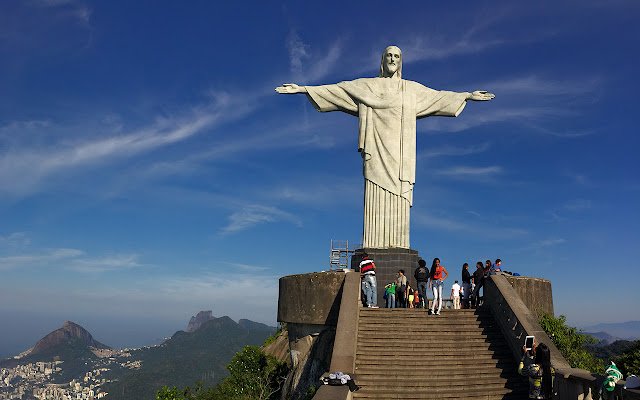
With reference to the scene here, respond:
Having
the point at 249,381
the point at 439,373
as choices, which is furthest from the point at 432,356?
the point at 249,381

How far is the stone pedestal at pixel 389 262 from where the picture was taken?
14859 mm

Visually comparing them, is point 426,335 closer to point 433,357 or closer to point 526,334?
point 433,357

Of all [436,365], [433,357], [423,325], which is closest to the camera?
[436,365]

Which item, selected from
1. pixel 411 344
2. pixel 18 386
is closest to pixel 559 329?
pixel 411 344

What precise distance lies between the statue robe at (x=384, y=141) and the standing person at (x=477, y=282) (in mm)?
2834

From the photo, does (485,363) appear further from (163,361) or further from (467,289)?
(163,361)

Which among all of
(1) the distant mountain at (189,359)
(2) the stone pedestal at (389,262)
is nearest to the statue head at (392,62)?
(2) the stone pedestal at (389,262)

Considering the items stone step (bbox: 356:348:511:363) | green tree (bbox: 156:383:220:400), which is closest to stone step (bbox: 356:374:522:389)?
stone step (bbox: 356:348:511:363)

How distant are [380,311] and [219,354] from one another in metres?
130

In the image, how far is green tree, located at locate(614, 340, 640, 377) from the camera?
1194 centimetres

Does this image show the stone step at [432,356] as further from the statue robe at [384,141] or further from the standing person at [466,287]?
the statue robe at [384,141]

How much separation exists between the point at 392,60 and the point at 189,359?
13004cm

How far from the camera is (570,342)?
471 inches

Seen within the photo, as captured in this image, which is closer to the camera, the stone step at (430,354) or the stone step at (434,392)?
the stone step at (434,392)
